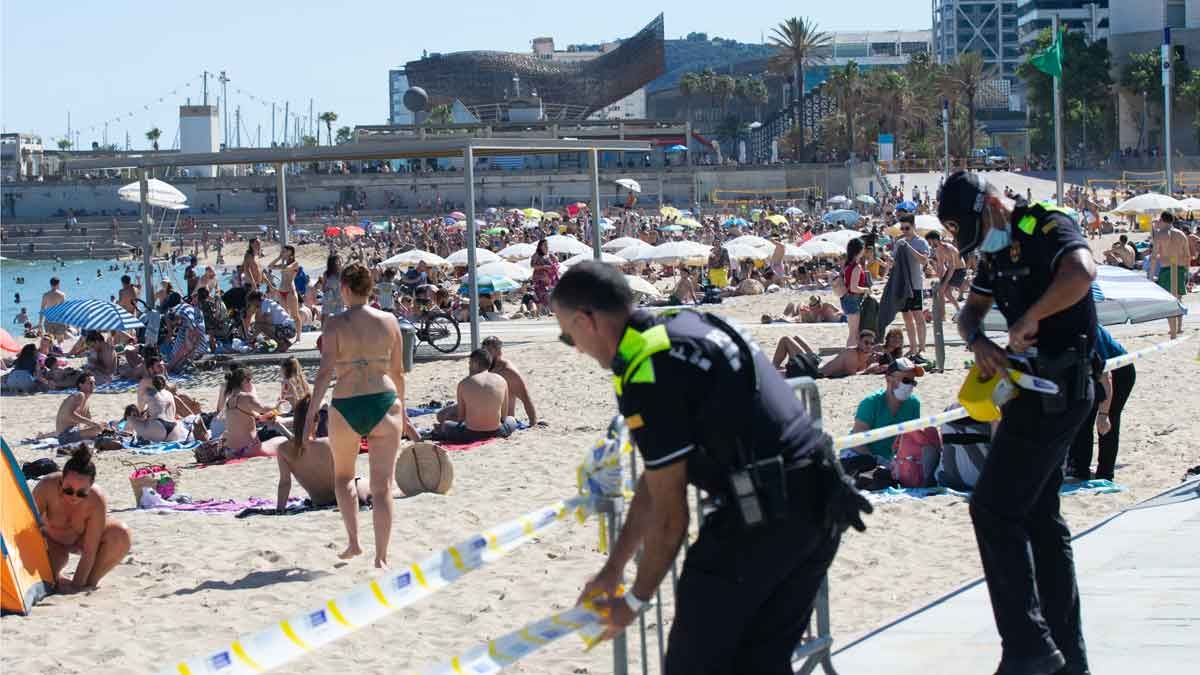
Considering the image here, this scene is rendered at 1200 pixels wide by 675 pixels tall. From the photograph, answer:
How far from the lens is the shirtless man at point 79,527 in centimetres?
697

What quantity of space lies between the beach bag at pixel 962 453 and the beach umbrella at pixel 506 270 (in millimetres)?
19735

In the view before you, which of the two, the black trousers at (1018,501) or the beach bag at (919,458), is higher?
the black trousers at (1018,501)

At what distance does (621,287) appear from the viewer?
2928 mm

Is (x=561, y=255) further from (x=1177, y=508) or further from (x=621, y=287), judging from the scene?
(x=621, y=287)

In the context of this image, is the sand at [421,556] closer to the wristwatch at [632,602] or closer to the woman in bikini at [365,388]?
the woman in bikini at [365,388]

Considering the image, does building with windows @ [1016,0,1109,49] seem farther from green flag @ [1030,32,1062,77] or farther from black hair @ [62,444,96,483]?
black hair @ [62,444,96,483]

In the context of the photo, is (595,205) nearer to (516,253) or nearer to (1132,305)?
(1132,305)

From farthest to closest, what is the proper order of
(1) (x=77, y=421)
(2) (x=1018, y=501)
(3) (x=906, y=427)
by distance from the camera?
(1) (x=77, y=421)
(3) (x=906, y=427)
(2) (x=1018, y=501)

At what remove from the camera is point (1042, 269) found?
3.89 m

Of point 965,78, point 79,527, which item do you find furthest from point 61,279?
point 79,527

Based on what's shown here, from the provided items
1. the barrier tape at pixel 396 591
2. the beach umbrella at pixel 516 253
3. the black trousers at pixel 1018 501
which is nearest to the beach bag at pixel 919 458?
the black trousers at pixel 1018 501

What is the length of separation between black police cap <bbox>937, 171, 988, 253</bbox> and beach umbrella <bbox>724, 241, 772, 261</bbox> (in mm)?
26339

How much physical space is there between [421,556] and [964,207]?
4108 mm

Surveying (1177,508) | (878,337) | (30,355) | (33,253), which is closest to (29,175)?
(33,253)
